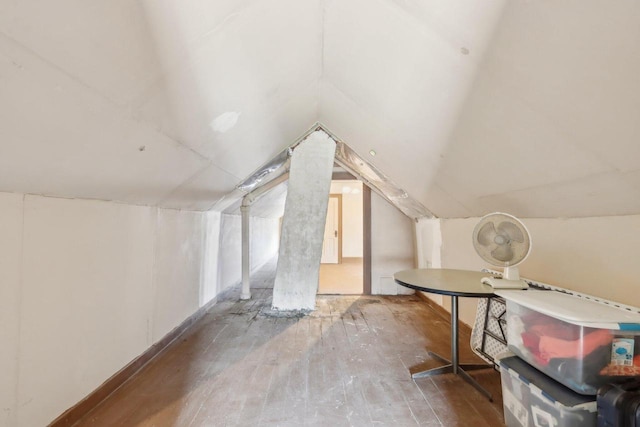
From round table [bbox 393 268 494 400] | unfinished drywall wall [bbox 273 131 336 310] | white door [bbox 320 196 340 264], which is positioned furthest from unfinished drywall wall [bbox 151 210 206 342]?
white door [bbox 320 196 340 264]

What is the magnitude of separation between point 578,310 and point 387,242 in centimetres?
331

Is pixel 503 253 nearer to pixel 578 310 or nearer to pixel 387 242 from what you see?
pixel 578 310

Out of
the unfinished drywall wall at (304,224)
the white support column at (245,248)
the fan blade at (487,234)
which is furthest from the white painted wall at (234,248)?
the fan blade at (487,234)

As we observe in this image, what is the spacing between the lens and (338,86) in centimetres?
218

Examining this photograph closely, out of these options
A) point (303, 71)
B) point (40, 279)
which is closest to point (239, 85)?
point (303, 71)

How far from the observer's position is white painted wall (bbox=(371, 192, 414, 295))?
178 inches

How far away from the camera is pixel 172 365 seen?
90.4 inches

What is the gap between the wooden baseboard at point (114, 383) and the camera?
5.14 ft

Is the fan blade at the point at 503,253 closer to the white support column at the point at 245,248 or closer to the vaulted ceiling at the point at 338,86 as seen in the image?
the vaulted ceiling at the point at 338,86

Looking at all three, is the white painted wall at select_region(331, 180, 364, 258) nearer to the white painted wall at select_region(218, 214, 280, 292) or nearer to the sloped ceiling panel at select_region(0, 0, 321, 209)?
the white painted wall at select_region(218, 214, 280, 292)

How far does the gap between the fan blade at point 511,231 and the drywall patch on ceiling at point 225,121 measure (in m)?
1.81

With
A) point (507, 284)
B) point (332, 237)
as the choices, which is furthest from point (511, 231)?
point (332, 237)

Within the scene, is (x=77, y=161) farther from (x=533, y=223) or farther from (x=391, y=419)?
(x=533, y=223)

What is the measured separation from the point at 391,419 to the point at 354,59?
6.60ft
